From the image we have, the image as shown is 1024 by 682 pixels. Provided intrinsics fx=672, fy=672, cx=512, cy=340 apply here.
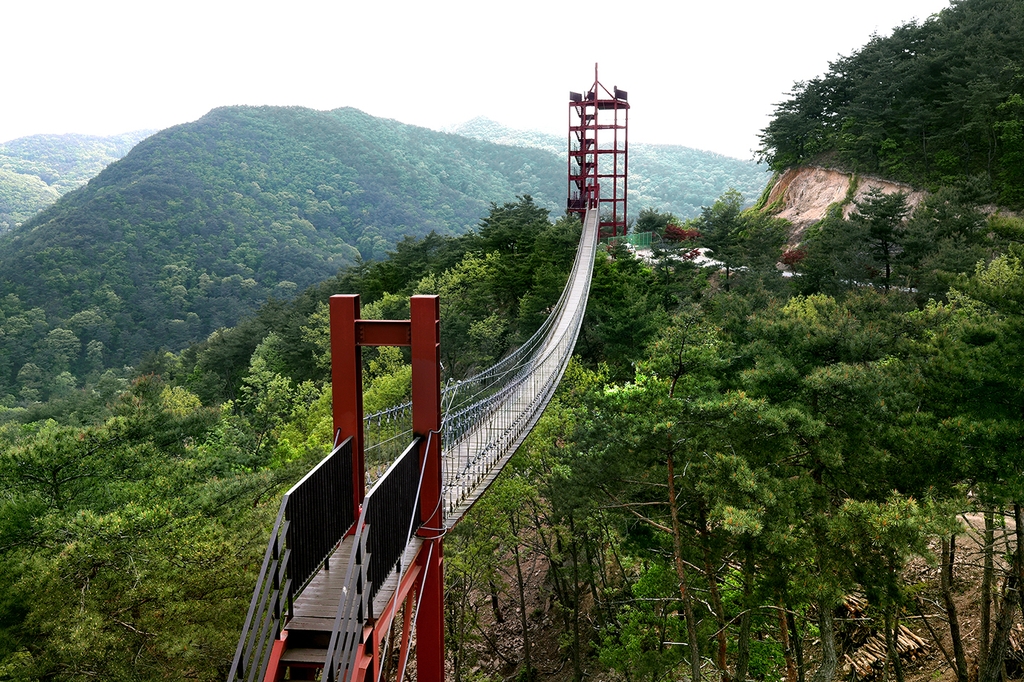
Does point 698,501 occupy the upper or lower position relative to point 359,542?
lower

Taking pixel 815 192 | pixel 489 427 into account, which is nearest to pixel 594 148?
pixel 815 192

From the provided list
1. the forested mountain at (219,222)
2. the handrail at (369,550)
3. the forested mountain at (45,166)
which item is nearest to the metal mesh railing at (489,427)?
the handrail at (369,550)

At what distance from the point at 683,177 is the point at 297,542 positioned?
9363 cm

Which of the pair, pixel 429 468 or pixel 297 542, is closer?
pixel 297 542

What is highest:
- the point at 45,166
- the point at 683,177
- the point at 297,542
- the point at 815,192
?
the point at 45,166

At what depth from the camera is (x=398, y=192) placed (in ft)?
256

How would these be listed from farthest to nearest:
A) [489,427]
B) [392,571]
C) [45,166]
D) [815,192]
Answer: [45,166]
[815,192]
[489,427]
[392,571]

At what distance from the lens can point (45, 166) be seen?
102 m

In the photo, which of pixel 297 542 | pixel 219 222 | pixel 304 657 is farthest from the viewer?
pixel 219 222

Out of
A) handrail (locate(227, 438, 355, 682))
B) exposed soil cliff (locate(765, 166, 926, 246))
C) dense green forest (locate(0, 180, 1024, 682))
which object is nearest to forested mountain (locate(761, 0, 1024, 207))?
exposed soil cliff (locate(765, 166, 926, 246))

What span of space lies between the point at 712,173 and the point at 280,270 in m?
60.5

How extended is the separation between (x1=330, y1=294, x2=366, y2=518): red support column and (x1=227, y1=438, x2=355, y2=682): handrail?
102mm

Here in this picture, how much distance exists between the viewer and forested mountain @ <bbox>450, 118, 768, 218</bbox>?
8212cm

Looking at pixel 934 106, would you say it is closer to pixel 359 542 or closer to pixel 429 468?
pixel 429 468
